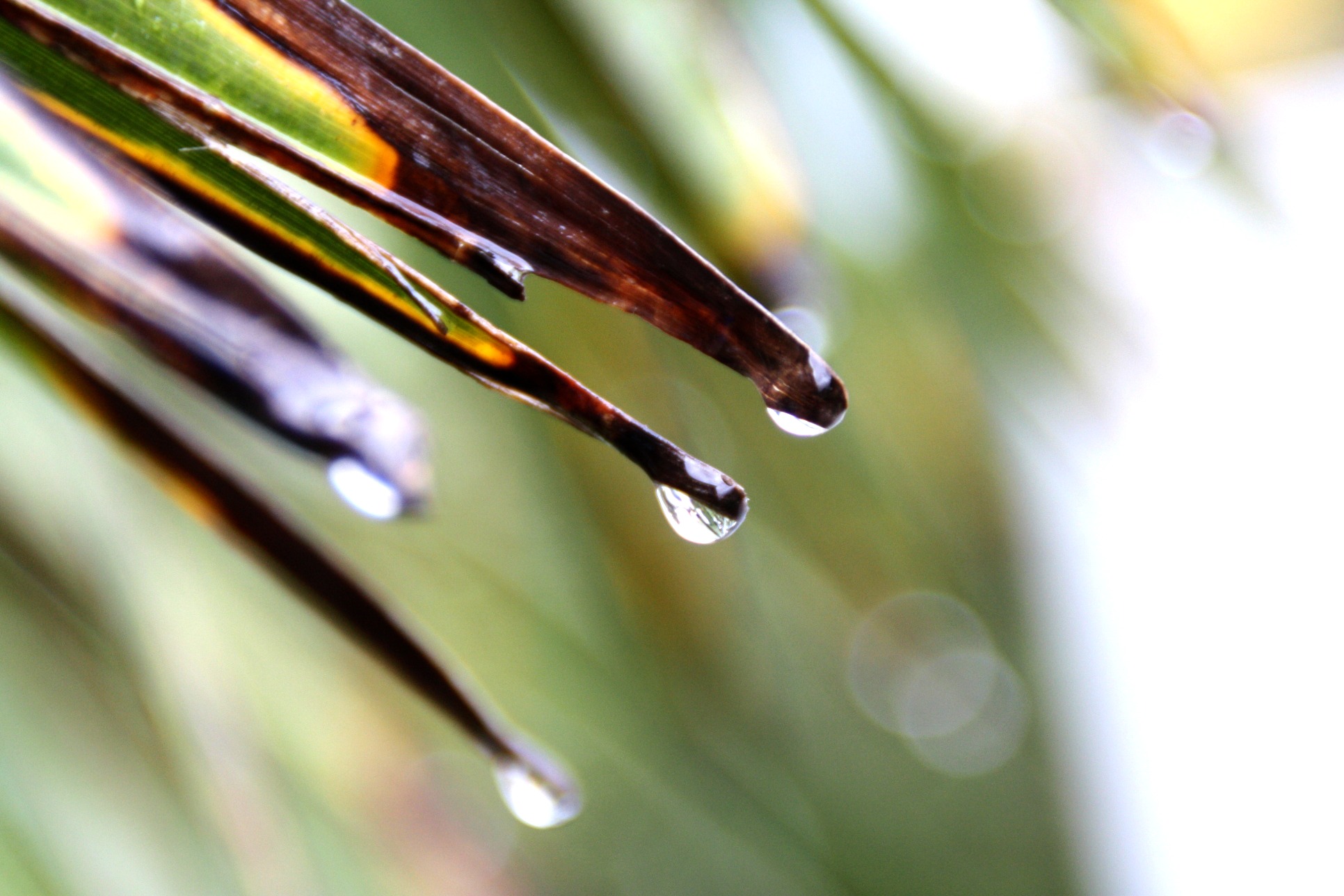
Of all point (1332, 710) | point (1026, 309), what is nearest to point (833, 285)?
point (1026, 309)

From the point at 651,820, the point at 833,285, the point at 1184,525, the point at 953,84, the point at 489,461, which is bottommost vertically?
the point at 651,820

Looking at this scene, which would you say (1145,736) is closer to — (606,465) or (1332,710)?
(1332,710)

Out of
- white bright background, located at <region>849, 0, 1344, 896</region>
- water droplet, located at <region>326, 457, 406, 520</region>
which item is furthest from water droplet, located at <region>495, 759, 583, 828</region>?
white bright background, located at <region>849, 0, 1344, 896</region>

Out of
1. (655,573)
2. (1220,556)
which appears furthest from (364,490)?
(1220,556)

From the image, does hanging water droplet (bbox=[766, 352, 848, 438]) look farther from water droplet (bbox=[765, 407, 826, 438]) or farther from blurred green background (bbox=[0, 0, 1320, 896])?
blurred green background (bbox=[0, 0, 1320, 896])

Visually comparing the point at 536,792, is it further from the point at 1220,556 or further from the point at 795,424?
the point at 1220,556

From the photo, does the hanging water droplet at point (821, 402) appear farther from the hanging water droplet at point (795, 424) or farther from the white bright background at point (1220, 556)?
the white bright background at point (1220, 556)
